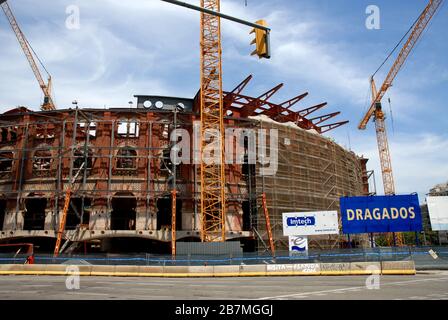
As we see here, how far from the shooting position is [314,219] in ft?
115

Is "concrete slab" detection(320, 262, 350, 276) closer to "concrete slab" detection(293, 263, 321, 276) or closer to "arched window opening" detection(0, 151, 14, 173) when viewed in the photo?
"concrete slab" detection(293, 263, 321, 276)

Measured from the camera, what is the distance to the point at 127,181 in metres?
45.0

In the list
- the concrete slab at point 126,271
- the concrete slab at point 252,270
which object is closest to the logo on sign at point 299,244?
the concrete slab at point 252,270

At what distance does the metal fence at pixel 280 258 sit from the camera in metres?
26.8

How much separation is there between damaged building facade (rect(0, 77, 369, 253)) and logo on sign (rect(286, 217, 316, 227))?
34.1 feet

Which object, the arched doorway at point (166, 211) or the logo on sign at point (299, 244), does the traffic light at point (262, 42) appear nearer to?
the logo on sign at point (299, 244)

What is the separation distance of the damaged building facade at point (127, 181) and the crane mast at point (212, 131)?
1.66 metres

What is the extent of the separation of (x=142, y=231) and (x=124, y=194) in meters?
6.01

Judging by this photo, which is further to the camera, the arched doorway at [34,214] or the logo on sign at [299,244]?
the arched doorway at [34,214]

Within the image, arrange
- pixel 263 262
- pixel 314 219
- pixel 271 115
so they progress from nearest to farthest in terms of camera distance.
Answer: pixel 263 262 → pixel 314 219 → pixel 271 115

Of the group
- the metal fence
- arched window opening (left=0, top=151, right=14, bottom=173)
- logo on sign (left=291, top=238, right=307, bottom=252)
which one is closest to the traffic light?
the metal fence

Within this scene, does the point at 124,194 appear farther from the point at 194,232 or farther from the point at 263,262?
the point at 263,262

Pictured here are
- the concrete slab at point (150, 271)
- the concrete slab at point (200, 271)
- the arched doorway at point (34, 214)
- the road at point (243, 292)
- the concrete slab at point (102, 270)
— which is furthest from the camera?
the arched doorway at point (34, 214)

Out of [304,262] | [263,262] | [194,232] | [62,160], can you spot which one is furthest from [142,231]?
[304,262]
